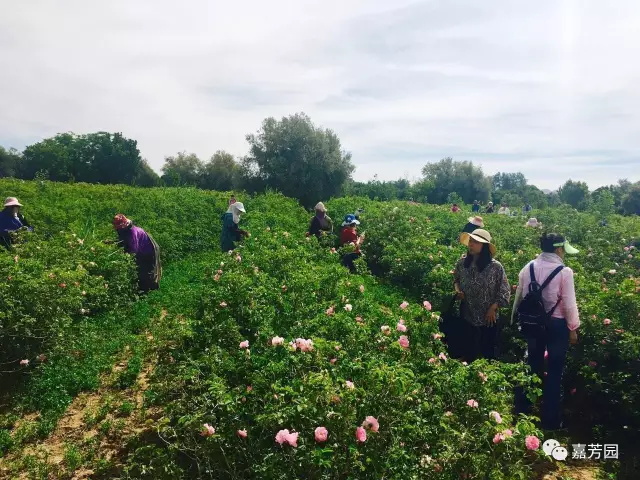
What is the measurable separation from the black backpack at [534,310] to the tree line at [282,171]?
569 inches

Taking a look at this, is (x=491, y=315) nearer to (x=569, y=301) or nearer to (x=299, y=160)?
(x=569, y=301)

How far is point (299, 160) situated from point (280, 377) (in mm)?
28827

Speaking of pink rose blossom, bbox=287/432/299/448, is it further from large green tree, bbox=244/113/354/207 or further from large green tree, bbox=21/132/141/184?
large green tree, bbox=21/132/141/184

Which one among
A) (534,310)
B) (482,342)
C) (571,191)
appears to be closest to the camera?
(534,310)

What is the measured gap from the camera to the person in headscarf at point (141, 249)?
23.6ft

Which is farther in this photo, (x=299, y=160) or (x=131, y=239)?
(x=299, y=160)

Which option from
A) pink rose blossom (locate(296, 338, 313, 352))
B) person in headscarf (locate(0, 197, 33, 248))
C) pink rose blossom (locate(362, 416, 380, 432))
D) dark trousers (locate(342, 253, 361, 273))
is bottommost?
pink rose blossom (locate(362, 416, 380, 432))

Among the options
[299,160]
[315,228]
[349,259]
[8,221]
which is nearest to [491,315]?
[349,259]

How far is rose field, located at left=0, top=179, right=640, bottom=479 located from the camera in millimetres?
2330

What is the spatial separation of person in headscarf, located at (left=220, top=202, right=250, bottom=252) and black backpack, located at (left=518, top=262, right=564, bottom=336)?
600 cm

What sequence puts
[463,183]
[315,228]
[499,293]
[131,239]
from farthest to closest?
[463,183]
[315,228]
[131,239]
[499,293]

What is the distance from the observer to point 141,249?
7.30 metres

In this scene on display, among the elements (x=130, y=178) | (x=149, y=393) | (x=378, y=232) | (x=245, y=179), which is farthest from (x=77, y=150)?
(x=149, y=393)

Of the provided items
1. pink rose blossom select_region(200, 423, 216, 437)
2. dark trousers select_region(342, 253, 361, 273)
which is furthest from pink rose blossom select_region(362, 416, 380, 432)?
dark trousers select_region(342, 253, 361, 273)
